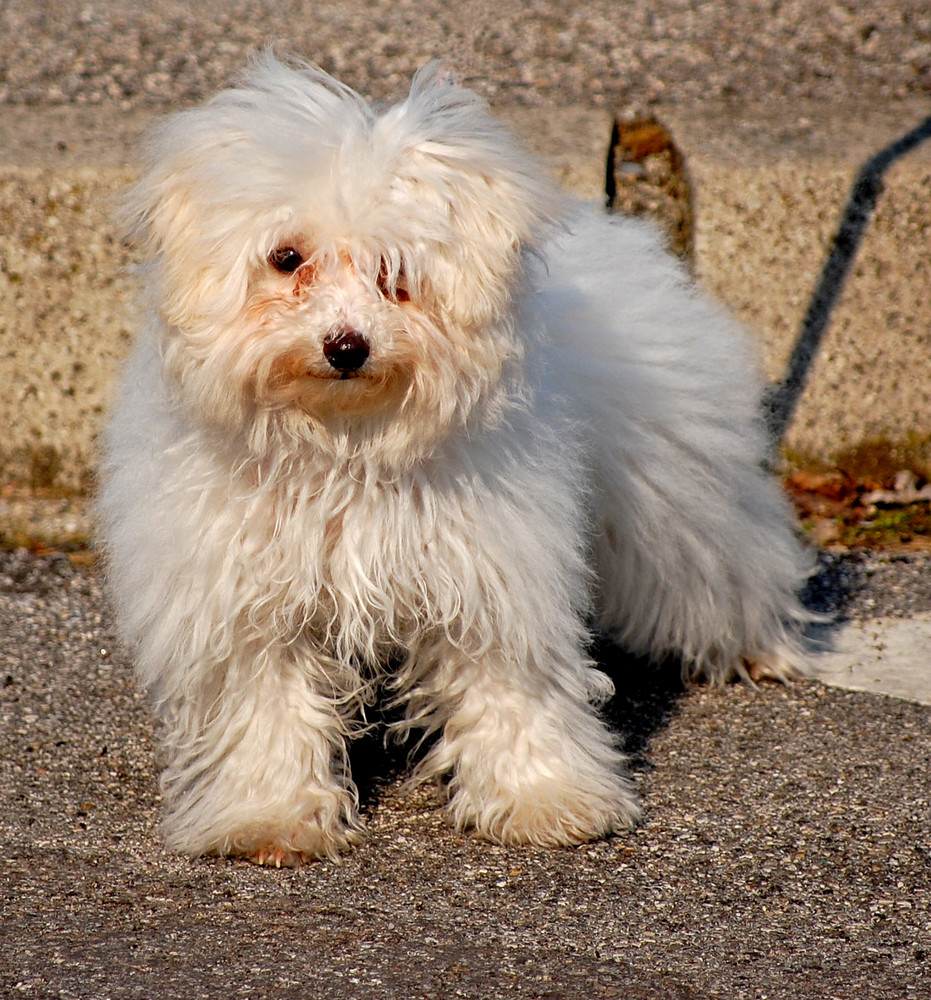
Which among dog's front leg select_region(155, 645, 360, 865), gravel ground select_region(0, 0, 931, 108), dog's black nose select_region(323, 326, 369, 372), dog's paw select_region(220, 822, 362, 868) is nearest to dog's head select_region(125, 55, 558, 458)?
dog's black nose select_region(323, 326, 369, 372)

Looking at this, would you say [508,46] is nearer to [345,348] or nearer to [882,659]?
[882,659]

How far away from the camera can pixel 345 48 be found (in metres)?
6.16

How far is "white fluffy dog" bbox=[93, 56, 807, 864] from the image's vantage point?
2.66m

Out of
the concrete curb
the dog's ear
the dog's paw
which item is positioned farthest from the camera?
the concrete curb

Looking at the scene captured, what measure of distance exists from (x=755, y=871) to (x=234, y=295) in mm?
1597

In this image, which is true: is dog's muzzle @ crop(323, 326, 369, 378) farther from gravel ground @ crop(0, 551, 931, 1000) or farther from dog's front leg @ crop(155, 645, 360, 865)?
gravel ground @ crop(0, 551, 931, 1000)

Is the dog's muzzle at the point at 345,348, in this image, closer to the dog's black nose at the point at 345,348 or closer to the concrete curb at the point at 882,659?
the dog's black nose at the point at 345,348

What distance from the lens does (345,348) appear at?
102 inches

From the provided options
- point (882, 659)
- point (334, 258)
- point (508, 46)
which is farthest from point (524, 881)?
point (508, 46)

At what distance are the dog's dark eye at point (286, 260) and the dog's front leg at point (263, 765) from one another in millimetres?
824

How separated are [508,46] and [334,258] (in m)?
3.92

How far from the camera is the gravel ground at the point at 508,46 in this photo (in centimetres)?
599

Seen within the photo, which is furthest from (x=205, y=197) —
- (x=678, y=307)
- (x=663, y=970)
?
(x=663, y=970)

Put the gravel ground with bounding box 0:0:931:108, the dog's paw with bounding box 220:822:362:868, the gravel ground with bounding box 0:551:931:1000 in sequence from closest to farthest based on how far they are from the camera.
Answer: the gravel ground with bounding box 0:551:931:1000 < the dog's paw with bounding box 220:822:362:868 < the gravel ground with bounding box 0:0:931:108
